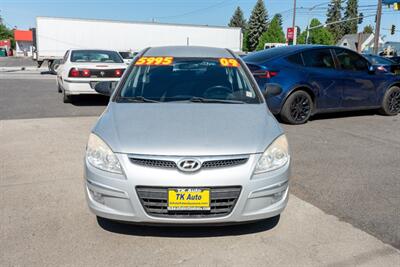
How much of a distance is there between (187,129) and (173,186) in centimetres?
57

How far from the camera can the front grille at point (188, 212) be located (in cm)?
295

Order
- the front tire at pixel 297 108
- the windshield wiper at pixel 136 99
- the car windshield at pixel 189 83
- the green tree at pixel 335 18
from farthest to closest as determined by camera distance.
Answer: the green tree at pixel 335 18 → the front tire at pixel 297 108 → the car windshield at pixel 189 83 → the windshield wiper at pixel 136 99

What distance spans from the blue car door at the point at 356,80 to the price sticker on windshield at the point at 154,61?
16.2 ft

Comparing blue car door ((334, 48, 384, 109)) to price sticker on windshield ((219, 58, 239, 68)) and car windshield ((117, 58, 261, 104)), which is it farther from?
car windshield ((117, 58, 261, 104))

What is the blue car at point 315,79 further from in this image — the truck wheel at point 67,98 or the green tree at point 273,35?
the green tree at point 273,35

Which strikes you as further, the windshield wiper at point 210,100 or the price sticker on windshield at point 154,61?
the price sticker on windshield at point 154,61

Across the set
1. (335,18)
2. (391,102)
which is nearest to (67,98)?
(391,102)

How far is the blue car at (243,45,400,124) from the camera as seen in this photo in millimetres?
7836

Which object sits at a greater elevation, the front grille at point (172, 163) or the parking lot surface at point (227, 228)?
the front grille at point (172, 163)

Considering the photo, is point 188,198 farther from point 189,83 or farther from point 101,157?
point 189,83

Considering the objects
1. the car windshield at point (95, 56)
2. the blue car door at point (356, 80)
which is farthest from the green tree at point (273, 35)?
the blue car door at point (356, 80)

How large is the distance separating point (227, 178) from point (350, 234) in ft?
4.34

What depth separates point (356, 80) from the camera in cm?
852

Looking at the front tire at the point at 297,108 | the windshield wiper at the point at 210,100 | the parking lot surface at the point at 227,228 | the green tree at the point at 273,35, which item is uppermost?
the green tree at the point at 273,35
